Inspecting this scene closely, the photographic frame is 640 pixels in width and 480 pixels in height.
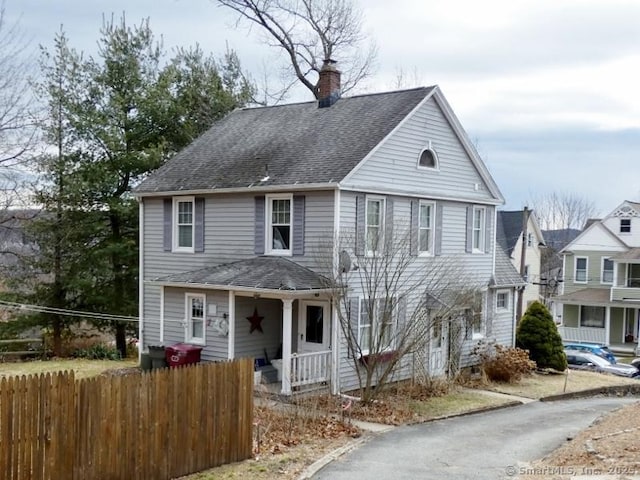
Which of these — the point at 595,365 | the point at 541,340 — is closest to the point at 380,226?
the point at 541,340

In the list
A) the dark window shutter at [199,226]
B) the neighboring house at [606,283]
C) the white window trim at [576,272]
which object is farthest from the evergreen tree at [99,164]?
the white window trim at [576,272]

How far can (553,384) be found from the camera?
21984 mm

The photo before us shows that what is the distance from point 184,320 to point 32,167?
1060 cm

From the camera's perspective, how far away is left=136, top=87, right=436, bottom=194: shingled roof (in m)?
18.0

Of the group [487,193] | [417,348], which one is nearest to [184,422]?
[417,348]

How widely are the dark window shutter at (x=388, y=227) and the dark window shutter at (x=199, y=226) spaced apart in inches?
223

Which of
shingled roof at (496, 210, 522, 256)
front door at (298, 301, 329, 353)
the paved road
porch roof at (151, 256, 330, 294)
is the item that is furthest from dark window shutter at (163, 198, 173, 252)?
shingled roof at (496, 210, 522, 256)

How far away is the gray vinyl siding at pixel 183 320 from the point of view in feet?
59.9

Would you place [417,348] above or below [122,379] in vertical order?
below

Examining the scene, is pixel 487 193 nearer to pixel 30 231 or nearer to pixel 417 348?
pixel 417 348

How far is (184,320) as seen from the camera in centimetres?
1908

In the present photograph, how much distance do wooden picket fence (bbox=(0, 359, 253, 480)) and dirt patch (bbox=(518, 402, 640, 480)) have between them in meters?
4.64

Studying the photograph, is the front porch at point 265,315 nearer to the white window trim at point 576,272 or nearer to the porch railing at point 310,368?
the porch railing at point 310,368

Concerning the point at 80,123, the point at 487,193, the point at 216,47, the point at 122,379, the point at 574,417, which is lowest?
the point at 574,417
